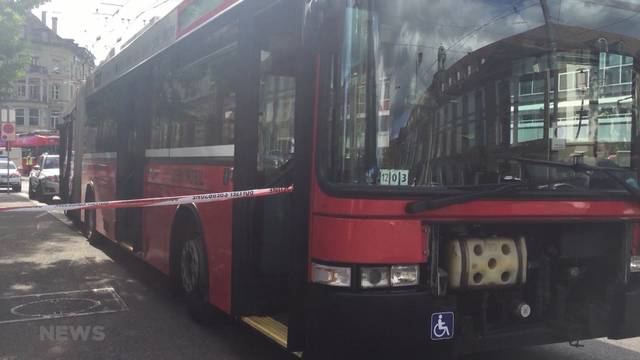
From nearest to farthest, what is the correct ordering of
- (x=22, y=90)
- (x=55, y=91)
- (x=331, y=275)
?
(x=331, y=275) → (x=22, y=90) → (x=55, y=91)

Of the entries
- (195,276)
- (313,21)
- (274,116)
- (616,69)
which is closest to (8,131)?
(195,276)

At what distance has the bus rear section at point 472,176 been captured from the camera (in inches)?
134

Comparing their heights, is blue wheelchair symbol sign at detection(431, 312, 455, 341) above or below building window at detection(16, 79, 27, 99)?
below

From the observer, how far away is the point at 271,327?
4285 mm

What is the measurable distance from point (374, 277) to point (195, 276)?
254 centimetres

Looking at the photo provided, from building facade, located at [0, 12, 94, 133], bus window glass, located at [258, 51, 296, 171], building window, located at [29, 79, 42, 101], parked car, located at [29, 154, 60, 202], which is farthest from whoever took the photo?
building window, located at [29, 79, 42, 101]

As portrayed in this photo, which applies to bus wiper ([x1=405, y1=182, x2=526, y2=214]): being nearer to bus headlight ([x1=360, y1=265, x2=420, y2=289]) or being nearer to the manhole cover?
bus headlight ([x1=360, y1=265, x2=420, y2=289])

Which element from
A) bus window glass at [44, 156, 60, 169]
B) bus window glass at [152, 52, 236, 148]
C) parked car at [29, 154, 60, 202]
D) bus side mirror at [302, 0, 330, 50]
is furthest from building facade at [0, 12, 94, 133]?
bus side mirror at [302, 0, 330, 50]

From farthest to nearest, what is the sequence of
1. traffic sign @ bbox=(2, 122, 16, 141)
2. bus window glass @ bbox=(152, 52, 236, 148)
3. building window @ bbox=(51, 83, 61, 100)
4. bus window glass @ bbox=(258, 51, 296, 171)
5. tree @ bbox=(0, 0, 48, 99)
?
building window @ bbox=(51, 83, 61, 100)
traffic sign @ bbox=(2, 122, 16, 141)
tree @ bbox=(0, 0, 48, 99)
bus window glass @ bbox=(152, 52, 236, 148)
bus window glass @ bbox=(258, 51, 296, 171)

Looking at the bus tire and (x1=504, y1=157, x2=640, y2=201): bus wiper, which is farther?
the bus tire

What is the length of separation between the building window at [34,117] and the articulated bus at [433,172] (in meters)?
82.2

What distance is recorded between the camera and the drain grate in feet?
20.0

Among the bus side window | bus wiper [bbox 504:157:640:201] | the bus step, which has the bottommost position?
the bus step

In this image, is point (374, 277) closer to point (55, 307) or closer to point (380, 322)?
point (380, 322)
